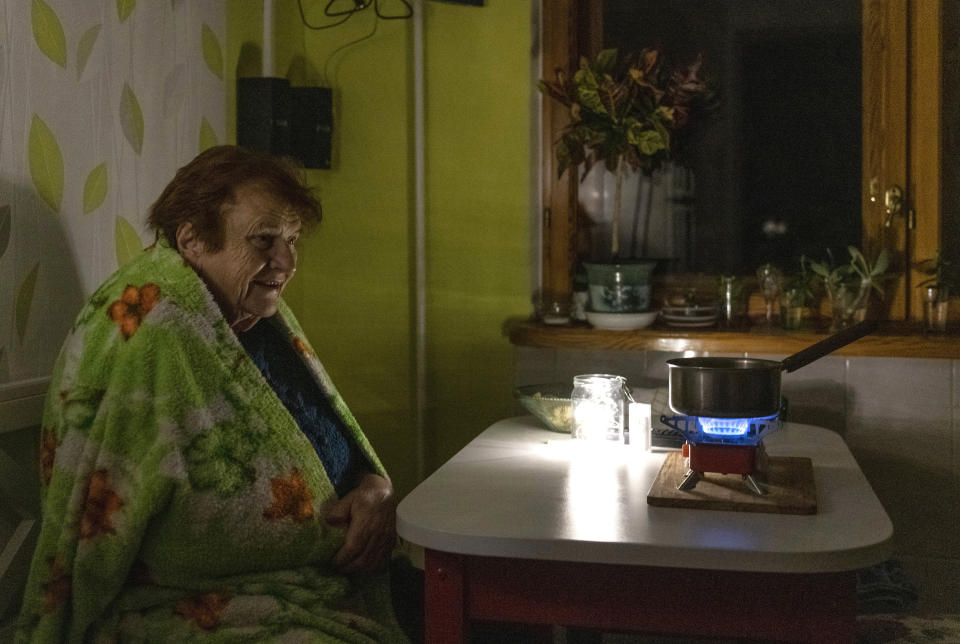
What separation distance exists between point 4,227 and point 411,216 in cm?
125

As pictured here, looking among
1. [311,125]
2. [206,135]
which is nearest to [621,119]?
[311,125]

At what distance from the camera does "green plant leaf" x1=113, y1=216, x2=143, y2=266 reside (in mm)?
2209

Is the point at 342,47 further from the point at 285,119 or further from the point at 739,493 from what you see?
the point at 739,493

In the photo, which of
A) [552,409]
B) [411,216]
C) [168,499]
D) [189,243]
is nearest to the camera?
[168,499]

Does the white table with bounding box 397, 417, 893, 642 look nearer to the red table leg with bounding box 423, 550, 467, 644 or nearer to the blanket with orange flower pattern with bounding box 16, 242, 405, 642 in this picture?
the red table leg with bounding box 423, 550, 467, 644

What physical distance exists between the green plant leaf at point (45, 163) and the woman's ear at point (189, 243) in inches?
13.0

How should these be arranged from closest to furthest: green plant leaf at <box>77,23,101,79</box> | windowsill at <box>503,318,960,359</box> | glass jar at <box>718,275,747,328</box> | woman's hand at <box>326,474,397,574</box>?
woman's hand at <box>326,474,397,574</box>, green plant leaf at <box>77,23,101,79</box>, windowsill at <box>503,318,960,359</box>, glass jar at <box>718,275,747,328</box>

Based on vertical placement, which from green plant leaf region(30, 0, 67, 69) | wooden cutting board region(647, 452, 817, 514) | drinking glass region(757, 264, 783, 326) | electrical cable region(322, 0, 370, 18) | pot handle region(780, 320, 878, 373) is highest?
electrical cable region(322, 0, 370, 18)

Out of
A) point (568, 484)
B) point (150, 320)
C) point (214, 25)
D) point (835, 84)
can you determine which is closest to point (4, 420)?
point (150, 320)

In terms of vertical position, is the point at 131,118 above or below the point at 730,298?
above

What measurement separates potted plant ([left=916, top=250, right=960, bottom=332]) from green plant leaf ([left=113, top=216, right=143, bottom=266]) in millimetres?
1831

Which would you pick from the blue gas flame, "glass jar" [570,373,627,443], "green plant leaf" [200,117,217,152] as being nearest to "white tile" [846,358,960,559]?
"glass jar" [570,373,627,443]

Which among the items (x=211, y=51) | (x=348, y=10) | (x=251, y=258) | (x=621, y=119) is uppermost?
(x=348, y=10)

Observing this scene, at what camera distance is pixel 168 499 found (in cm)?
158
